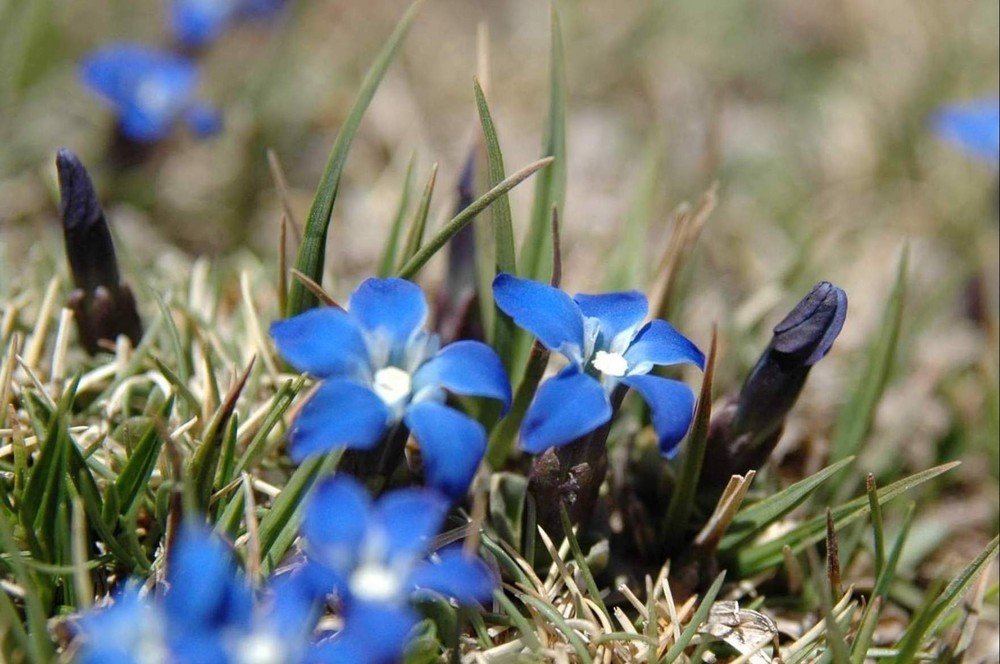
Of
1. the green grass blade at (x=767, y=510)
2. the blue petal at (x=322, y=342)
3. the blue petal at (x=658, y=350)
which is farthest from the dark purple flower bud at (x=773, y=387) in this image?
the blue petal at (x=322, y=342)

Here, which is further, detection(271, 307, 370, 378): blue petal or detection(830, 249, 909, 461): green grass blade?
detection(830, 249, 909, 461): green grass blade

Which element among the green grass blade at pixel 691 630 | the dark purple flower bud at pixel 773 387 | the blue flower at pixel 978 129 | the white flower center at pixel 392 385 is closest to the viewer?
the white flower center at pixel 392 385

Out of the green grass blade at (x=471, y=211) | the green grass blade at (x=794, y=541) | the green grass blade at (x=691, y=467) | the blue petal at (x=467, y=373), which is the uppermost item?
the green grass blade at (x=471, y=211)

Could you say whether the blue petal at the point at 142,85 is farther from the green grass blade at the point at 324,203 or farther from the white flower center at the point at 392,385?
the white flower center at the point at 392,385

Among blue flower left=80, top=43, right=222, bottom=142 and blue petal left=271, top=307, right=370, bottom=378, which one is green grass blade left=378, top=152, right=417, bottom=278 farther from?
blue flower left=80, top=43, right=222, bottom=142

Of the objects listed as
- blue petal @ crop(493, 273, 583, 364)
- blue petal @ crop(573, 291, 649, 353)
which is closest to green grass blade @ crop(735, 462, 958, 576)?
blue petal @ crop(573, 291, 649, 353)

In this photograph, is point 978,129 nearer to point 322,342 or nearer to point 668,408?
point 668,408

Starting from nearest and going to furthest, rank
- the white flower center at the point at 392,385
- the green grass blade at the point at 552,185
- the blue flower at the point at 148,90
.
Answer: the white flower center at the point at 392,385, the green grass blade at the point at 552,185, the blue flower at the point at 148,90

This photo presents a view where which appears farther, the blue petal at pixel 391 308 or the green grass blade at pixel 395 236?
the green grass blade at pixel 395 236

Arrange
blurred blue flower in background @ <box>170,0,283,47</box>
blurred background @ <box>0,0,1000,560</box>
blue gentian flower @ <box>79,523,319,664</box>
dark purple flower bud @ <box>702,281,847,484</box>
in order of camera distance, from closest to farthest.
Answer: blue gentian flower @ <box>79,523,319,664</box>, dark purple flower bud @ <box>702,281,847,484</box>, blurred background @ <box>0,0,1000,560</box>, blurred blue flower in background @ <box>170,0,283,47</box>
